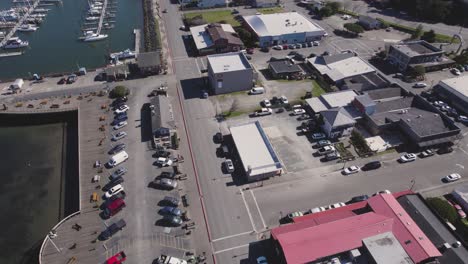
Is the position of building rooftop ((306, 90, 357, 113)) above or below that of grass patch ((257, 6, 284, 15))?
below

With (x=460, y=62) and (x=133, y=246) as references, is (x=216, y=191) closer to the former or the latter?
(x=133, y=246)

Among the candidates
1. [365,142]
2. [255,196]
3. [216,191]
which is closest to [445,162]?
[365,142]

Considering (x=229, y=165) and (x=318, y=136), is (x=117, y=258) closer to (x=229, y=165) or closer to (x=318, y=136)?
(x=229, y=165)

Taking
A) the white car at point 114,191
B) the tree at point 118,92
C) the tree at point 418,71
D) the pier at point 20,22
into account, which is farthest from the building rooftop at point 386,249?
the pier at point 20,22

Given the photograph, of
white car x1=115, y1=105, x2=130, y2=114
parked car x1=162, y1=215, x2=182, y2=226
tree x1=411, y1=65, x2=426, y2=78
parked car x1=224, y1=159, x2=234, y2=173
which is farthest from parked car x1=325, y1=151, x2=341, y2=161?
white car x1=115, y1=105, x2=130, y2=114

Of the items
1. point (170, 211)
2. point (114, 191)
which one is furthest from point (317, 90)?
point (114, 191)

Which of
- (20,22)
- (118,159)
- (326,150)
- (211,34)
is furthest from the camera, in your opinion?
(20,22)

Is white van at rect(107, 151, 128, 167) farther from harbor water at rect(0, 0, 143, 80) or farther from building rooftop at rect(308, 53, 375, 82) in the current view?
building rooftop at rect(308, 53, 375, 82)
